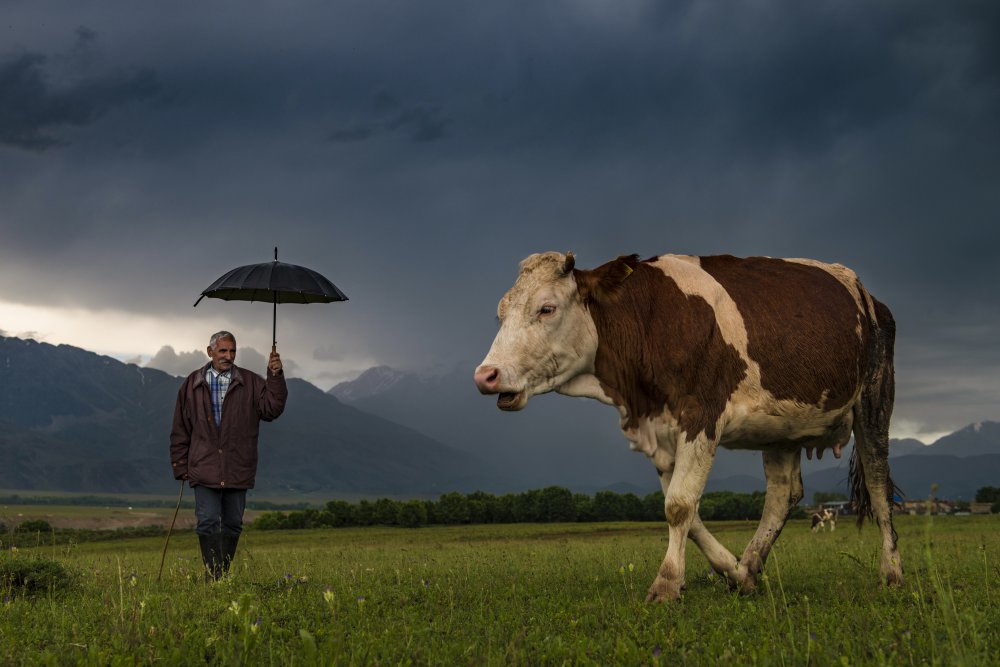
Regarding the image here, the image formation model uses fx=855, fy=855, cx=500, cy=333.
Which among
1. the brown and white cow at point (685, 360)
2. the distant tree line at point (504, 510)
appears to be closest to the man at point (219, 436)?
the brown and white cow at point (685, 360)

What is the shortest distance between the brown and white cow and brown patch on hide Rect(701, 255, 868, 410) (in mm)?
19

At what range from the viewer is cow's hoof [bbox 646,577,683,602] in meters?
8.34

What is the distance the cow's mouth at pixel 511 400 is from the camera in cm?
866

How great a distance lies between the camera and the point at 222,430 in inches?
498

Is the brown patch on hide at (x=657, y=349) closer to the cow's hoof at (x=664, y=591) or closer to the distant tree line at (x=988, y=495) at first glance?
the cow's hoof at (x=664, y=591)

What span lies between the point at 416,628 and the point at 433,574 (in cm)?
513

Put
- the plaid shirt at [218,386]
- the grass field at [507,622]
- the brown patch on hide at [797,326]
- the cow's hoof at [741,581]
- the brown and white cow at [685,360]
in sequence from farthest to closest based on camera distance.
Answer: the plaid shirt at [218,386] < the brown patch on hide at [797,326] < the cow's hoof at [741,581] < the brown and white cow at [685,360] < the grass field at [507,622]

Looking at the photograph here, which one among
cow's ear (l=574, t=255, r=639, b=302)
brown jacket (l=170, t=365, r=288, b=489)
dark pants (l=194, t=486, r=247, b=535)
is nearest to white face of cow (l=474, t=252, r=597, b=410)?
cow's ear (l=574, t=255, r=639, b=302)

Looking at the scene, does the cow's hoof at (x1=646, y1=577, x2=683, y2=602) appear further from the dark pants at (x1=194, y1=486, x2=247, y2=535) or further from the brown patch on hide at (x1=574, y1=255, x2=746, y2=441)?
the dark pants at (x1=194, y1=486, x2=247, y2=535)

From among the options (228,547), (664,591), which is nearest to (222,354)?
(228,547)

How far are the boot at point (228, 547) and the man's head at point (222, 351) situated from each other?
8.22 feet

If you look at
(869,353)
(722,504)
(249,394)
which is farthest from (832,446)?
(722,504)

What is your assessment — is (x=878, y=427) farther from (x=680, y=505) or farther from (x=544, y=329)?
(x=544, y=329)

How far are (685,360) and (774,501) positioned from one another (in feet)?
9.41
